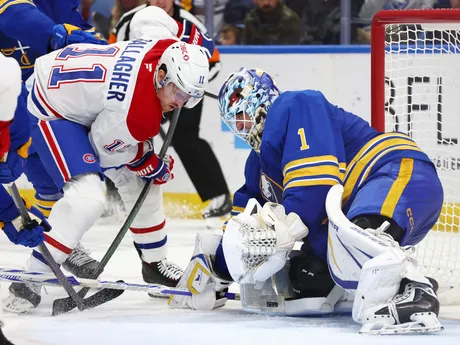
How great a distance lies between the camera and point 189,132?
18.0 ft

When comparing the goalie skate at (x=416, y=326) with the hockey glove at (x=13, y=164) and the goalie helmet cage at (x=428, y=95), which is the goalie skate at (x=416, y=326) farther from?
the hockey glove at (x=13, y=164)

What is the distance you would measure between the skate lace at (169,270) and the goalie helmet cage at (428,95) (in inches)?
35.0

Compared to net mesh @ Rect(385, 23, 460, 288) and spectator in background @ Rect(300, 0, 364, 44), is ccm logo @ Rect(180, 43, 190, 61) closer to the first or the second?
net mesh @ Rect(385, 23, 460, 288)

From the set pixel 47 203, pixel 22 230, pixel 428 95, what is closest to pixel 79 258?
pixel 47 203

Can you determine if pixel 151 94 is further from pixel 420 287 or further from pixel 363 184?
pixel 420 287

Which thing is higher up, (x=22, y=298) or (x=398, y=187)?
(x=398, y=187)

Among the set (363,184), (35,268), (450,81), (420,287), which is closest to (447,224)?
(450,81)

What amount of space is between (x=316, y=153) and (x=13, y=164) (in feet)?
2.78

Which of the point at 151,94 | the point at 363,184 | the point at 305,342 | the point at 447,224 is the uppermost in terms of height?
the point at 151,94

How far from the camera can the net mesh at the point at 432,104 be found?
153 inches

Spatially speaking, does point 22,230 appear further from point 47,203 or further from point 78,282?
point 47,203

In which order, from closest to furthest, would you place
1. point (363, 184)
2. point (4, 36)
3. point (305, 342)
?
1. point (305, 342)
2. point (363, 184)
3. point (4, 36)

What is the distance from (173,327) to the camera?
284 cm

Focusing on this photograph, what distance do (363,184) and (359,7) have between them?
8.29 ft
